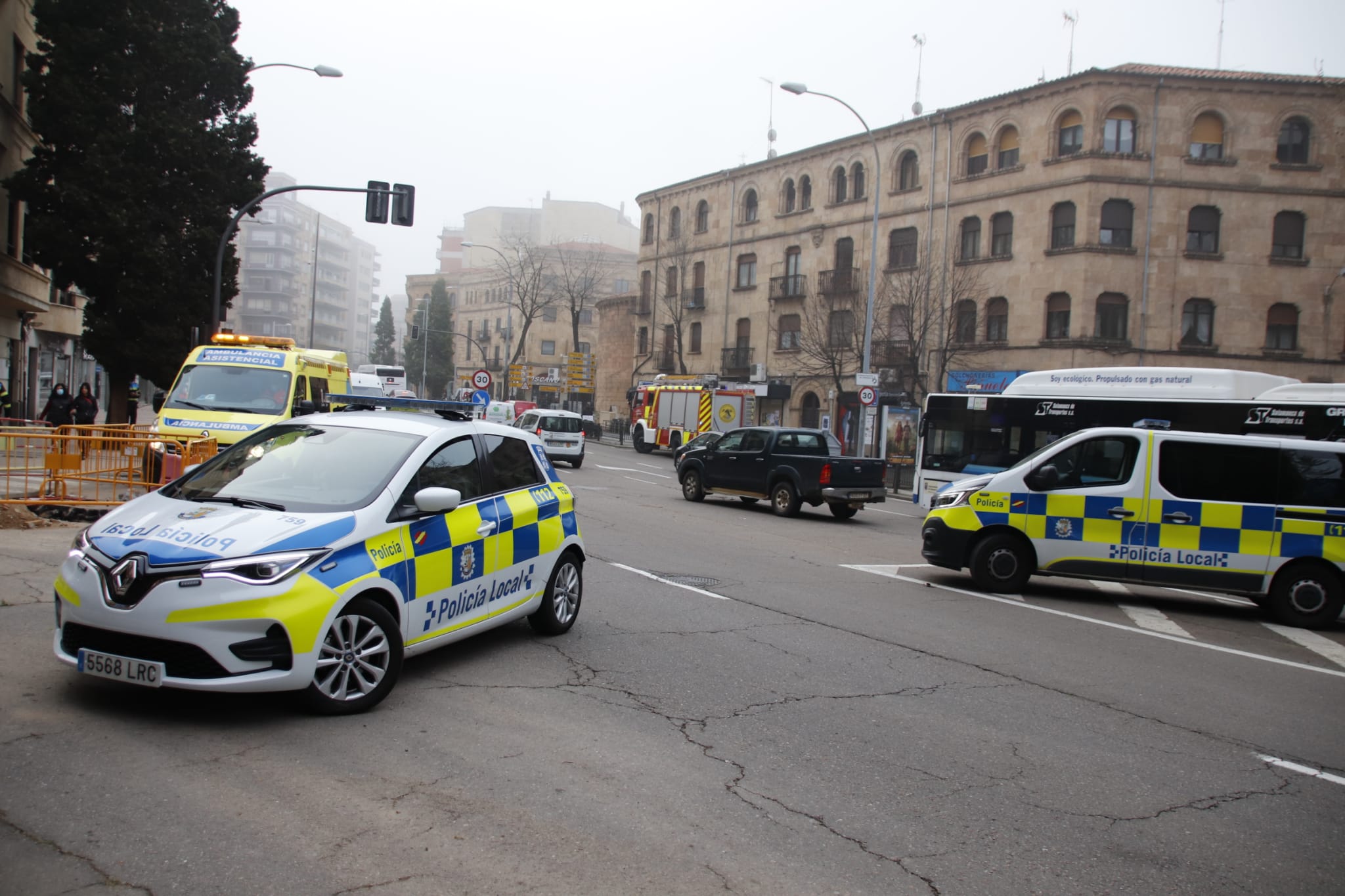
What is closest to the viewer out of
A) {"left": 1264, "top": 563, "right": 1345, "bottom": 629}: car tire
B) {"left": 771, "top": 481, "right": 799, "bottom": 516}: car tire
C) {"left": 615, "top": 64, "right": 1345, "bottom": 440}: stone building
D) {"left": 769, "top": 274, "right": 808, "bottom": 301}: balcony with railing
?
{"left": 1264, "top": 563, "right": 1345, "bottom": 629}: car tire

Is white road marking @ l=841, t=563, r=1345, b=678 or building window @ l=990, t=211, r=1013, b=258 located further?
building window @ l=990, t=211, r=1013, b=258

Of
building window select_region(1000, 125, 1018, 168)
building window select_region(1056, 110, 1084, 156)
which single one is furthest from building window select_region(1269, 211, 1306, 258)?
building window select_region(1000, 125, 1018, 168)

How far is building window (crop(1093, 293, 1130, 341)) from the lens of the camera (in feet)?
114

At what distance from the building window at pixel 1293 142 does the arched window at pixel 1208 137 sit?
1836 mm

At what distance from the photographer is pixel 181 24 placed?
26734 millimetres

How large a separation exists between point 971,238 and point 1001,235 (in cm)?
137

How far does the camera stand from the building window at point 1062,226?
116ft

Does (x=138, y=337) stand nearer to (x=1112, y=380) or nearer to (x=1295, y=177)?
(x=1112, y=380)

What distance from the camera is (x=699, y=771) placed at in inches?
199

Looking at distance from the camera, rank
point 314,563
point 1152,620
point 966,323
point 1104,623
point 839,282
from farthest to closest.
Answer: point 839,282, point 966,323, point 1152,620, point 1104,623, point 314,563

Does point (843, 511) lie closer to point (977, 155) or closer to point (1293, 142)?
point (977, 155)

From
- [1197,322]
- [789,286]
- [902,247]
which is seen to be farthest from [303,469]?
[789,286]

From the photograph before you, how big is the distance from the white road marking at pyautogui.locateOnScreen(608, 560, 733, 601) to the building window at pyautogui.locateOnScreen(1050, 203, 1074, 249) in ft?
93.9

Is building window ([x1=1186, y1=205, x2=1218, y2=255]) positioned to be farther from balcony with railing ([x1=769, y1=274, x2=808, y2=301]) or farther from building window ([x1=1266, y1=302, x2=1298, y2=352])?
balcony with railing ([x1=769, y1=274, x2=808, y2=301])
